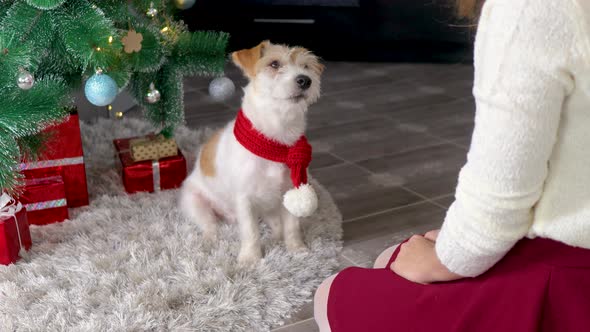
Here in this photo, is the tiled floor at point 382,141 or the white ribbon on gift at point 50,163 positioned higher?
the white ribbon on gift at point 50,163

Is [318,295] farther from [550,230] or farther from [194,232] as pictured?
[194,232]

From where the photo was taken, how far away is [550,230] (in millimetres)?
765

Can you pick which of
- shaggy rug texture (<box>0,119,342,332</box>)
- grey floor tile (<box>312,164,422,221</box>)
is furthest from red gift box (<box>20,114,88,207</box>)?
grey floor tile (<box>312,164,422,221</box>)

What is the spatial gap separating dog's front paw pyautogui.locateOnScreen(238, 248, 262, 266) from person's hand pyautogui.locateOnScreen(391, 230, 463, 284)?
2.66ft

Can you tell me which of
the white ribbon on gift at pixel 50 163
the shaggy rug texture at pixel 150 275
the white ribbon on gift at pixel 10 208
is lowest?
the shaggy rug texture at pixel 150 275

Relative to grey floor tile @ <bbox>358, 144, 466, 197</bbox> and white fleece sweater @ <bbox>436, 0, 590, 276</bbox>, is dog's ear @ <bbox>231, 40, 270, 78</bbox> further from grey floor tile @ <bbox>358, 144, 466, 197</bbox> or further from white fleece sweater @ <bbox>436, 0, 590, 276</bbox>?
white fleece sweater @ <bbox>436, 0, 590, 276</bbox>

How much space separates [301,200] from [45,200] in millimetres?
818

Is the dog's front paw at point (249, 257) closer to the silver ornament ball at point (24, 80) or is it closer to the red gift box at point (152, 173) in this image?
the red gift box at point (152, 173)

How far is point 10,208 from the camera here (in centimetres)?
175

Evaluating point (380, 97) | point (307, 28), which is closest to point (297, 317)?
point (380, 97)

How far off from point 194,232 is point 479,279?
1.20 meters

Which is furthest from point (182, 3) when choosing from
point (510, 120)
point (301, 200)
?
point (510, 120)

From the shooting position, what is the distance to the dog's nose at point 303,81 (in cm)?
165

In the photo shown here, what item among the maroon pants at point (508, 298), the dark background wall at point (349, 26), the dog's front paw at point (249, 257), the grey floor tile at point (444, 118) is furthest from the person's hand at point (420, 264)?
the dark background wall at point (349, 26)
